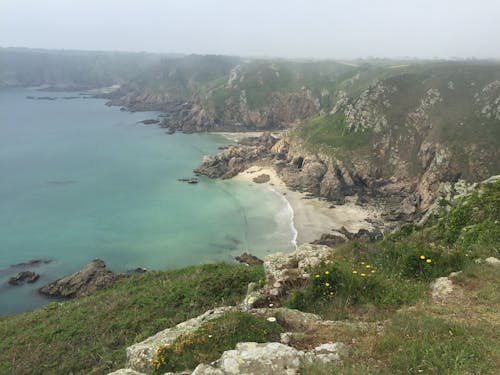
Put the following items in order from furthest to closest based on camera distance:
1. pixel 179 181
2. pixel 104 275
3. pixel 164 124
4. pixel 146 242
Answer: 1. pixel 164 124
2. pixel 179 181
3. pixel 146 242
4. pixel 104 275

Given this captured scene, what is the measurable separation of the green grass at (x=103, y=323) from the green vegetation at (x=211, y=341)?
9.28 metres

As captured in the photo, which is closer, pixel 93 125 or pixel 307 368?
pixel 307 368

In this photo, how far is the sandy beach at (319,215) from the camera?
53406mm

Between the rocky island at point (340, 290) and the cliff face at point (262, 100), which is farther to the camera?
the cliff face at point (262, 100)

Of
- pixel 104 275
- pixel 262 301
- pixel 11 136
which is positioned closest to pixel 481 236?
pixel 262 301

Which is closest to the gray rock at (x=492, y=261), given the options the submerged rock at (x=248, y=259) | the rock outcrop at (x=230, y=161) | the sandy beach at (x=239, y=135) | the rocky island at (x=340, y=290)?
the rocky island at (x=340, y=290)

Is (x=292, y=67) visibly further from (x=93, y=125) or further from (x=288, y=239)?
(x=288, y=239)

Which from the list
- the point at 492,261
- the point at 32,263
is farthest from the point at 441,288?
the point at 32,263

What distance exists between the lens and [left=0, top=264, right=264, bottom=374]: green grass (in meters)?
20.6

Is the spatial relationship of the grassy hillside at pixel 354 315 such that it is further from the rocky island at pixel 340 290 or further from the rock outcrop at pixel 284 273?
the rock outcrop at pixel 284 273

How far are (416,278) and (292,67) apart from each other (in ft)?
546

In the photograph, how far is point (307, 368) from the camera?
809 centimetres

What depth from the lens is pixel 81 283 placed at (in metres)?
39.6

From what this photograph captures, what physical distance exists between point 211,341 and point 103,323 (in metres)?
17.8
